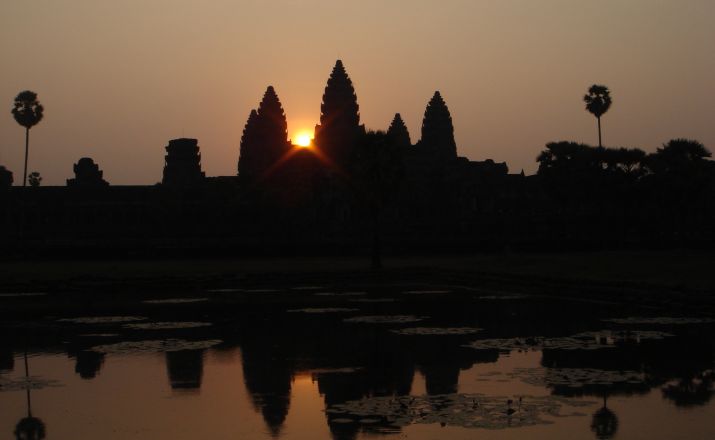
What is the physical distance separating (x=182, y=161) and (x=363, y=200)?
266 feet

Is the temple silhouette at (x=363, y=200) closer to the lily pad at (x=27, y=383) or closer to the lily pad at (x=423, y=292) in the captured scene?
the lily pad at (x=423, y=292)

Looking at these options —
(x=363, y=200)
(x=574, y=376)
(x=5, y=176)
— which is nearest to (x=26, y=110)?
(x=5, y=176)

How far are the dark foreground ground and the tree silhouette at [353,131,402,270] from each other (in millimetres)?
3820

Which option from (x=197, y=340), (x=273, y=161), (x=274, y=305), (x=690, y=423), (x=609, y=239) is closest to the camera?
(x=690, y=423)

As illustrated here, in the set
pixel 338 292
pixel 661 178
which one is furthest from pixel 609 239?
pixel 338 292

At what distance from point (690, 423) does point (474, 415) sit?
246 cm

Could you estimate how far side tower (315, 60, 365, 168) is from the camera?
4843 inches

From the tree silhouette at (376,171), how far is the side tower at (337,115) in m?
64.0

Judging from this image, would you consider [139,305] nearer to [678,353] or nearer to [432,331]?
[432,331]

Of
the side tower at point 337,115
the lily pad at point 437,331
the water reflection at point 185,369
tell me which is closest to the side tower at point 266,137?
the side tower at point 337,115

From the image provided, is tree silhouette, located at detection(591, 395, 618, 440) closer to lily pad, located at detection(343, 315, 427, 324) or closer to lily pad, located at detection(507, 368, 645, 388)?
lily pad, located at detection(507, 368, 645, 388)

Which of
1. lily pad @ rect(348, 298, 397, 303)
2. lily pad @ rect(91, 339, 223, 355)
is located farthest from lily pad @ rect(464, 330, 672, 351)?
lily pad @ rect(348, 298, 397, 303)

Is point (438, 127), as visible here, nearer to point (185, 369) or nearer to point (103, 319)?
point (103, 319)

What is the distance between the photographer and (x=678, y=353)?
57.9ft
